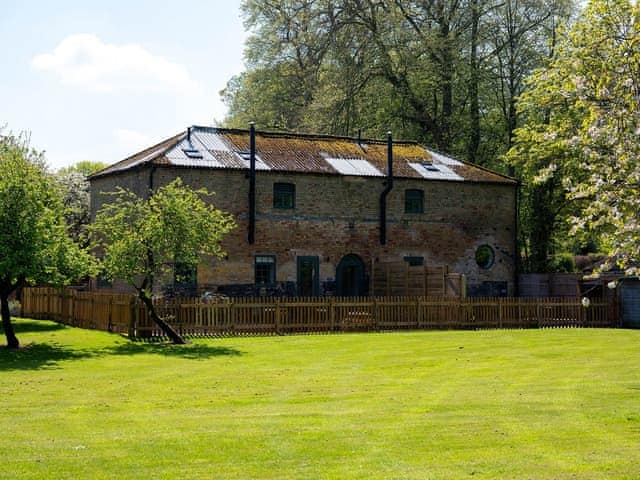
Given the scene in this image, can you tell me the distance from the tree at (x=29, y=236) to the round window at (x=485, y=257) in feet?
69.3

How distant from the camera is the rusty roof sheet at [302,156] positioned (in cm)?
3672

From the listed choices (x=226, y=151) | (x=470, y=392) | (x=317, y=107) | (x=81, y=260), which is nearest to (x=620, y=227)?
(x=470, y=392)

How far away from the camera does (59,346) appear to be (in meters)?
25.9

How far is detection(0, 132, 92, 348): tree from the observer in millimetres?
24547

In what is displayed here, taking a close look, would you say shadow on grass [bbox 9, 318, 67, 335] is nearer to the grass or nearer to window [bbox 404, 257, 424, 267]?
the grass

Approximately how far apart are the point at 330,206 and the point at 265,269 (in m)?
4.00

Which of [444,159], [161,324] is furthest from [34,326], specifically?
[444,159]

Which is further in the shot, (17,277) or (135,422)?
(17,277)

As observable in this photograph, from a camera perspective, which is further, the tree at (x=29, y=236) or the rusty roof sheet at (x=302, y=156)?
the rusty roof sheet at (x=302, y=156)

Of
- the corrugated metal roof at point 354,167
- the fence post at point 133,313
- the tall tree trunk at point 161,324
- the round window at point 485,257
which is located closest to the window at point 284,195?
the corrugated metal roof at point 354,167

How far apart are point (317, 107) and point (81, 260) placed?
992 inches

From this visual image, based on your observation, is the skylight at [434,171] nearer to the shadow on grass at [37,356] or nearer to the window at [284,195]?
the window at [284,195]

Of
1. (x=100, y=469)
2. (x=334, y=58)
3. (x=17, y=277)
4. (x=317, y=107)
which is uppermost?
(x=334, y=58)

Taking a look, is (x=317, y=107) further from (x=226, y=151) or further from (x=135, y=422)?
(x=135, y=422)
